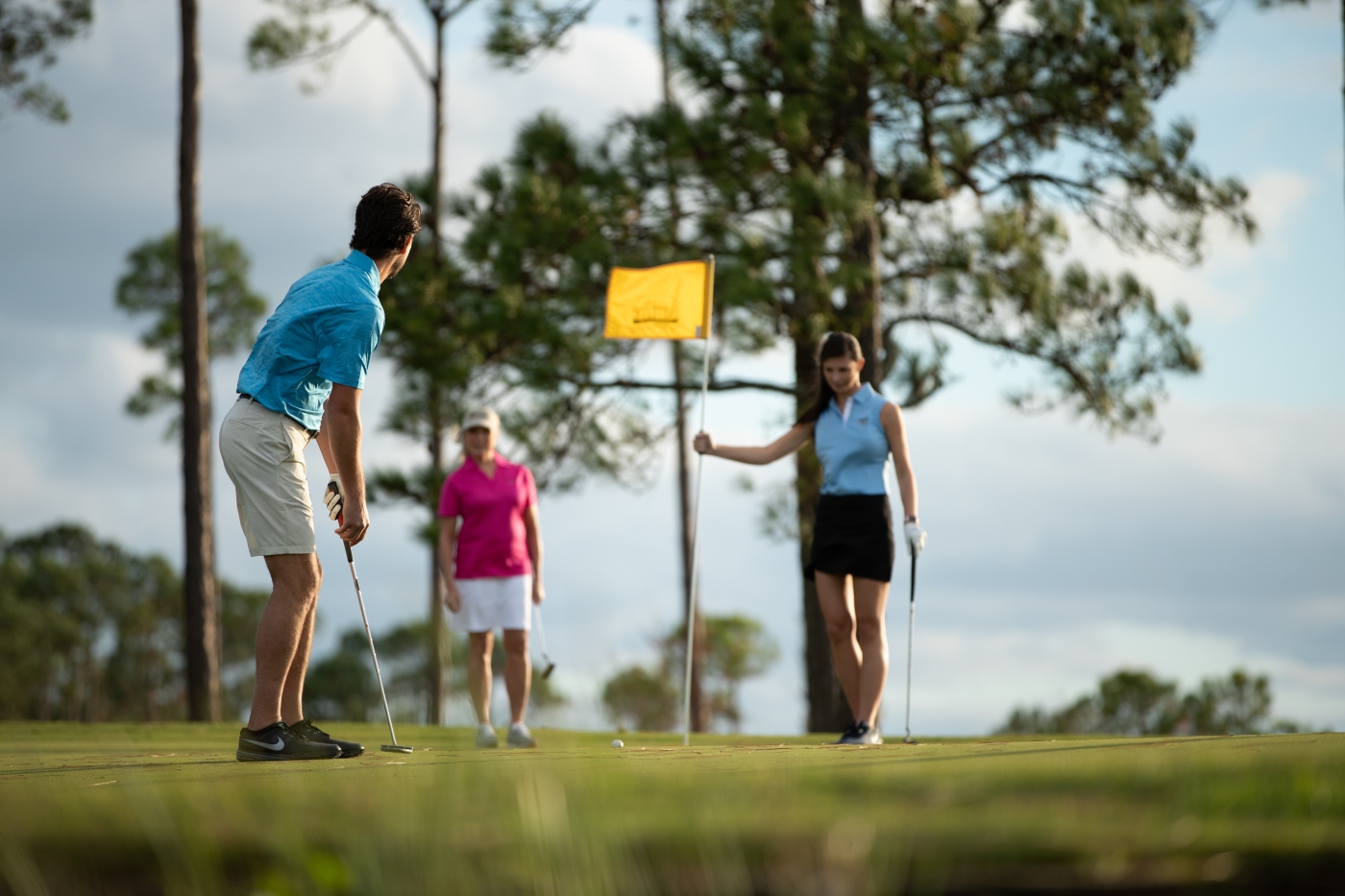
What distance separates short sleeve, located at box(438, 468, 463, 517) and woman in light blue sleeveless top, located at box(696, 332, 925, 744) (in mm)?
2207

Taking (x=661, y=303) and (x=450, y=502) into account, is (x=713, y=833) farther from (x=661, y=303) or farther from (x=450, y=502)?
(x=661, y=303)

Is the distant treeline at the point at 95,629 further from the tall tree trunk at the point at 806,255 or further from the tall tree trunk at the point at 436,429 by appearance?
the tall tree trunk at the point at 806,255

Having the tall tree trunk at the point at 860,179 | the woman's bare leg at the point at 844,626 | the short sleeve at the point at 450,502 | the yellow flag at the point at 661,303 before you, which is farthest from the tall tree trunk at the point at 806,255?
the woman's bare leg at the point at 844,626

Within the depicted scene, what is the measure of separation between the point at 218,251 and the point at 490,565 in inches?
786

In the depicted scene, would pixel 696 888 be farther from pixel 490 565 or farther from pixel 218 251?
pixel 218 251

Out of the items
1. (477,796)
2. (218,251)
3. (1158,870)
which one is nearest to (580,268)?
(477,796)

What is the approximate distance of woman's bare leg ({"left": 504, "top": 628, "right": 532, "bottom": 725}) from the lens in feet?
23.9

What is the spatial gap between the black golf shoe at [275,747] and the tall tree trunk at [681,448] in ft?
7.92

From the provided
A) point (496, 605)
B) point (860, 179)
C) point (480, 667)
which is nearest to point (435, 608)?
point (480, 667)

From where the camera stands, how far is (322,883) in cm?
229

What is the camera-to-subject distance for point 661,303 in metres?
7.66

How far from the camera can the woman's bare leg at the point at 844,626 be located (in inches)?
241

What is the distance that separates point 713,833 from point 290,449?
3.00 m

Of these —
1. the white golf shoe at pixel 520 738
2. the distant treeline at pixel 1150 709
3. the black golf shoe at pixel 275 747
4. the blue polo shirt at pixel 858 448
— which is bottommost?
the distant treeline at pixel 1150 709
